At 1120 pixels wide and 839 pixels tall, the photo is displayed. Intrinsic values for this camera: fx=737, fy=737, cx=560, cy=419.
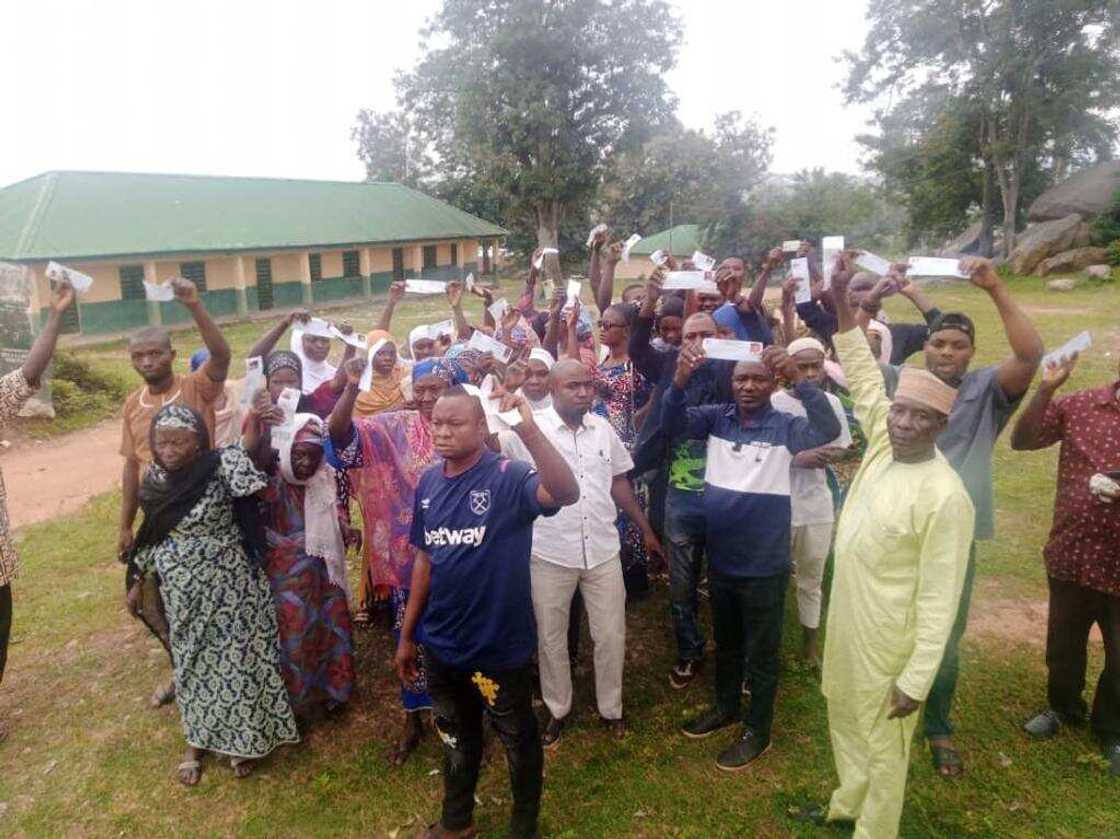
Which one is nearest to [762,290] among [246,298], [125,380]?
[125,380]

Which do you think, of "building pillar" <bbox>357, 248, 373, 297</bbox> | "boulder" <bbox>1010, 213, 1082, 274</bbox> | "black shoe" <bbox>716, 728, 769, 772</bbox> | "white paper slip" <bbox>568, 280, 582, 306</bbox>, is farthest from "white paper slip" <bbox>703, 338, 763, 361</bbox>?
"building pillar" <bbox>357, 248, 373, 297</bbox>

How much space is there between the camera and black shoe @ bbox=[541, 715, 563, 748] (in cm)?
361

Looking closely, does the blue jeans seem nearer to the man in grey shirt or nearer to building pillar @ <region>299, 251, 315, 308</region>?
the man in grey shirt

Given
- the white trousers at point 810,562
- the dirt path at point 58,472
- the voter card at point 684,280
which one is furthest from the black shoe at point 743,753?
the dirt path at point 58,472

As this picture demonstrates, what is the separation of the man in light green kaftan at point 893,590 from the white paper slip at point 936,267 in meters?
0.62

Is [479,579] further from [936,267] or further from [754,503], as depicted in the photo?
[936,267]

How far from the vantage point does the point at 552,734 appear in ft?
11.9

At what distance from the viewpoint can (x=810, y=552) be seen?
4008 millimetres

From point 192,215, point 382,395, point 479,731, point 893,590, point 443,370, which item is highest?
point 192,215

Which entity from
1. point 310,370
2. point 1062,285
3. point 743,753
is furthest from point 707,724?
point 1062,285

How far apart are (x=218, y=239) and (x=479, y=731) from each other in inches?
829

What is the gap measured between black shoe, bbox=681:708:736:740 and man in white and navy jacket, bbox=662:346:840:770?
218 millimetres

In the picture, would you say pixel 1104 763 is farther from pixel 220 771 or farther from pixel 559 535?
pixel 220 771

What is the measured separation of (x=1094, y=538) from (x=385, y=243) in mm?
25139
